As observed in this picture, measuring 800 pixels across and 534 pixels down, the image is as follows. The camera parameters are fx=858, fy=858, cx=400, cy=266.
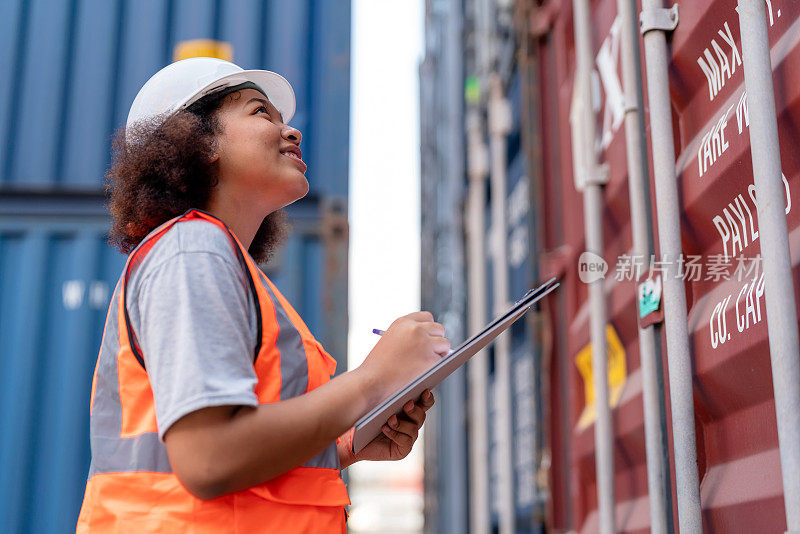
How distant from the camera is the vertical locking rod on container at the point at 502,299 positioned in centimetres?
349

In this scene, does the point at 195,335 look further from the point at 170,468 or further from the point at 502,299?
the point at 502,299

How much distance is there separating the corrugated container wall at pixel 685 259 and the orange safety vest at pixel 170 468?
0.69 meters

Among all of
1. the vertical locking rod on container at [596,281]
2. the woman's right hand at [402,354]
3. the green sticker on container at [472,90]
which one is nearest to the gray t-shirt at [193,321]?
the woman's right hand at [402,354]

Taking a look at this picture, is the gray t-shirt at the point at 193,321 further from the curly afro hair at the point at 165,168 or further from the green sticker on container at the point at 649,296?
the green sticker on container at the point at 649,296

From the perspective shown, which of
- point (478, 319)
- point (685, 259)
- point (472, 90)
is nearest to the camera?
point (685, 259)

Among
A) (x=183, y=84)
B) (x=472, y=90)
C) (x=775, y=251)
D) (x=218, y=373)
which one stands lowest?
(x=218, y=373)

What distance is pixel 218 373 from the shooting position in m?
1.04

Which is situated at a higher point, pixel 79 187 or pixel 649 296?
pixel 79 187

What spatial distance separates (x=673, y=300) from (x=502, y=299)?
85.5 inches

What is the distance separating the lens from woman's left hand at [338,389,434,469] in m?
1.35

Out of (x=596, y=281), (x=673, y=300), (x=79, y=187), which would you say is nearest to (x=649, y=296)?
(x=673, y=300)

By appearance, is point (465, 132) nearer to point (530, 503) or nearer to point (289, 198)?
point (530, 503)

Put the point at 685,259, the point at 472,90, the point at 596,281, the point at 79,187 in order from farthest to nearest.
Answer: the point at 472,90 < the point at 79,187 < the point at 596,281 < the point at 685,259

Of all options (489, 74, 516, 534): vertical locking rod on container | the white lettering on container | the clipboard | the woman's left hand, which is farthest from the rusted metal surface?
(489, 74, 516, 534): vertical locking rod on container
